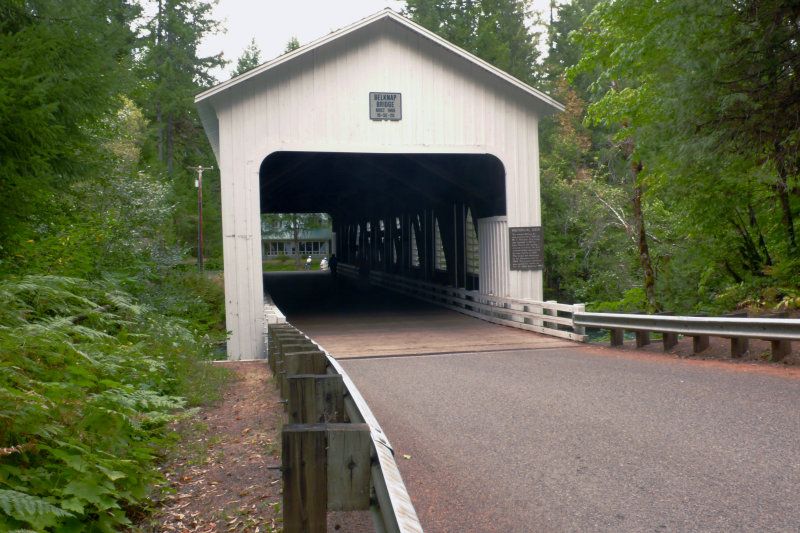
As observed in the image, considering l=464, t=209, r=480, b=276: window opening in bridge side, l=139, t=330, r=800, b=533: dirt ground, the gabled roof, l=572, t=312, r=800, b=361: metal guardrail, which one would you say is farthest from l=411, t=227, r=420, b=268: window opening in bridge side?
l=139, t=330, r=800, b=533: dirt ground

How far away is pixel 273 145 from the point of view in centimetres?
1322

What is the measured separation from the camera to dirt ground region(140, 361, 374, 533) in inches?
152

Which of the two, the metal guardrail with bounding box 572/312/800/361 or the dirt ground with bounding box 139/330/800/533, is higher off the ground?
the metal guardrail with bounding box 572/312/800/361

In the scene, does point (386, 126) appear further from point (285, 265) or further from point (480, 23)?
point (285, 265)

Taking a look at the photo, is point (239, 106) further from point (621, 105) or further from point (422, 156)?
point (621, 105)

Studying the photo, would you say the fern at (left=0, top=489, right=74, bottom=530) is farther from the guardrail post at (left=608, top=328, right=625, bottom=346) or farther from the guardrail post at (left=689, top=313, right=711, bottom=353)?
the guardrail post at (left=608, top=328, right=625, bottom=346)

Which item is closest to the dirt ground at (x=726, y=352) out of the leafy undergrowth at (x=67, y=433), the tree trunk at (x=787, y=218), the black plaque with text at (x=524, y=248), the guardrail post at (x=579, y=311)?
the guardrail post at (x=579, y=311)

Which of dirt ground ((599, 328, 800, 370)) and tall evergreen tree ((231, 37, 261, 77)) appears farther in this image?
tall evergreen tree ((231, 37, 261, 77))

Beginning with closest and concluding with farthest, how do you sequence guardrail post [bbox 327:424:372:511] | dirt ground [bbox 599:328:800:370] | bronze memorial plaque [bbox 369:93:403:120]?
1. guardrail post [bbox 327:424:372:511]
2. dirt ground [bbox 599:328:800:370]
3. bronze memorial plaque [bbox 369:93:403:120]

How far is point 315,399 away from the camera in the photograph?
4.12 meters

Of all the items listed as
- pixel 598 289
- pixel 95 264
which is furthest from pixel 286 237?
pixel 95 264

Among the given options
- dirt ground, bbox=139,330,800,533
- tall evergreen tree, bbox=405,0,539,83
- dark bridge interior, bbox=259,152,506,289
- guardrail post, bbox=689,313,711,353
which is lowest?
dirt ground, bbox=139,330,800,533

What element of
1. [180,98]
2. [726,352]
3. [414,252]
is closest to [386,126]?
[726,352]

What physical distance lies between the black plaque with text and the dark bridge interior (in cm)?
77
